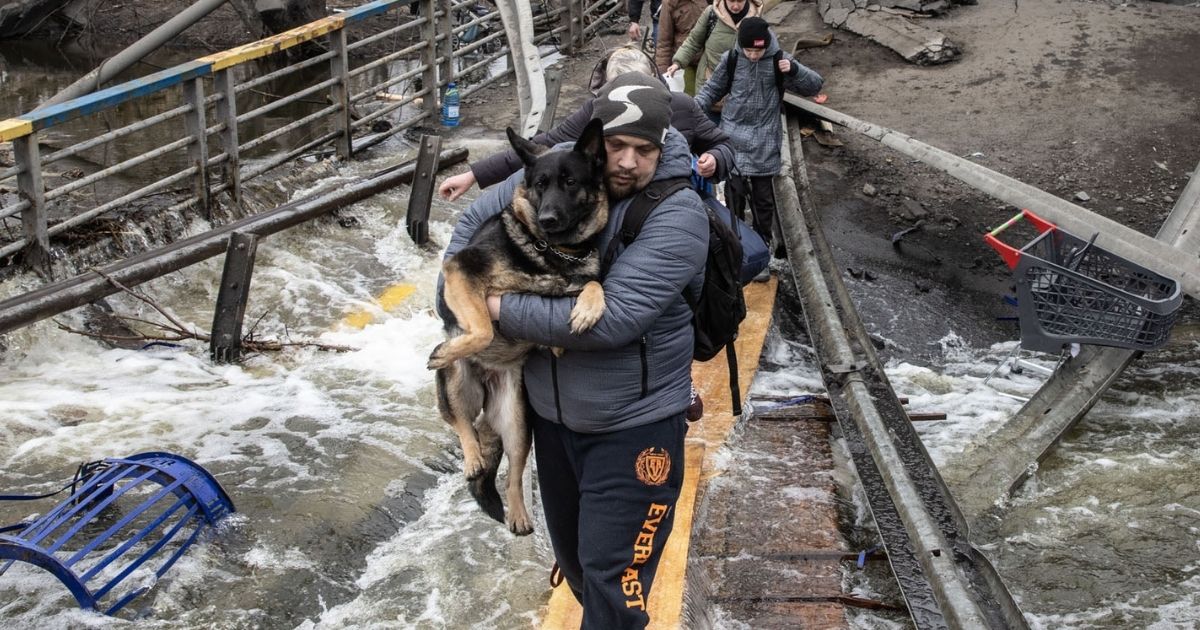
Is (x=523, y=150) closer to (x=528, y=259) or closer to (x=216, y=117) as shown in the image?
(x=528, y=259)

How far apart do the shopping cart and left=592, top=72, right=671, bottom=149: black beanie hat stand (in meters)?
3.43

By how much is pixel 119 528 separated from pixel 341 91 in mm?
6329

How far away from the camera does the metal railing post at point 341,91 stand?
1028 cm

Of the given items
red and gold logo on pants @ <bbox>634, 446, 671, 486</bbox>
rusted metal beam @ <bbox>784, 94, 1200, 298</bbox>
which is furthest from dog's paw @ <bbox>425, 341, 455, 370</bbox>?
rusted metal beam @ <bbox>784, 94, 1200, 298</bbox>

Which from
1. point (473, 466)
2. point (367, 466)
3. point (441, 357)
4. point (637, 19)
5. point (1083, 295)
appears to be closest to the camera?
point (441, 357)

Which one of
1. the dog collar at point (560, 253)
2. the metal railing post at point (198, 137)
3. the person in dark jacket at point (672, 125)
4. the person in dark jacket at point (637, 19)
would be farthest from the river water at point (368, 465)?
the person in dark jacket at point (637, 19)

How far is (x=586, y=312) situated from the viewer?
317 cm

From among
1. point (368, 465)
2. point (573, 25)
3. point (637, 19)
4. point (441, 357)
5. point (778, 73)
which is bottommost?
point (573, 25)

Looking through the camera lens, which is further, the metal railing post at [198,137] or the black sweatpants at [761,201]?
the metal railing post at [198,137]

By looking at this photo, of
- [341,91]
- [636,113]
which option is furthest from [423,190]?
[636,113]

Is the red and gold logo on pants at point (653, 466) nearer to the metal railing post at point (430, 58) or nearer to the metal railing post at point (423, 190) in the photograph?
the metal railing post at point (423, 190)

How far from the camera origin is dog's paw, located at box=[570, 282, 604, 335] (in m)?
3.17

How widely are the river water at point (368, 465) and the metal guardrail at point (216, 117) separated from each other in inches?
24.0

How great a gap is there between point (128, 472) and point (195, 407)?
1775 mm
